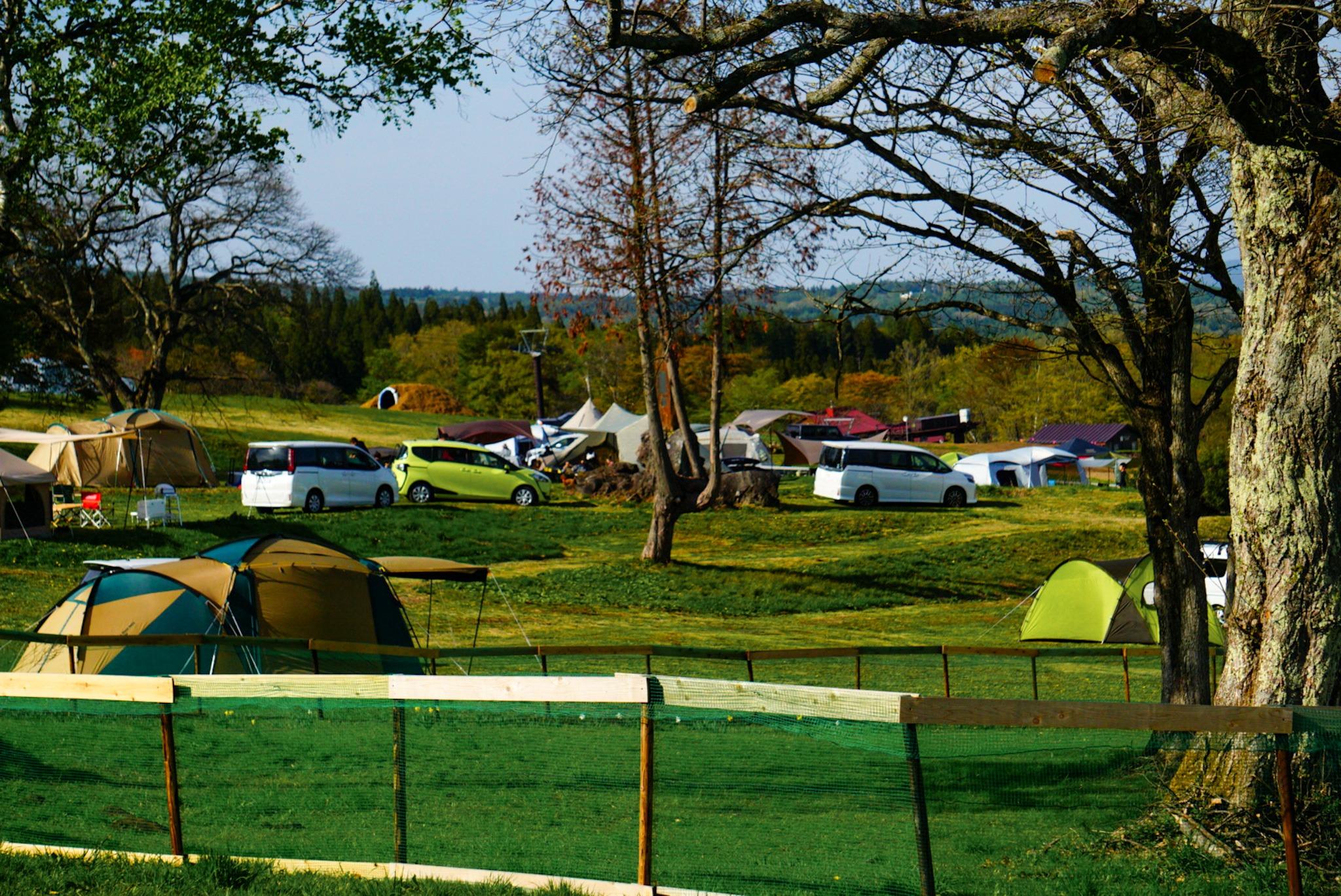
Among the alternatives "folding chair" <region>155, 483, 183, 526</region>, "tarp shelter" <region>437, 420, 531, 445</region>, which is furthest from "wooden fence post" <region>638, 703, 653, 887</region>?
"tarp shelter" <region>437, 420, 531, 445</region>

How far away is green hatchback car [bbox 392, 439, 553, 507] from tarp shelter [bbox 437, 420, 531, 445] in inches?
774

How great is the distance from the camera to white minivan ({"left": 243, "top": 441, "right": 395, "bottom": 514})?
3002 centimetres

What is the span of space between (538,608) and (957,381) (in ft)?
227

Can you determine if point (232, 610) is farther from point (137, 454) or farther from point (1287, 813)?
point (137, 454)

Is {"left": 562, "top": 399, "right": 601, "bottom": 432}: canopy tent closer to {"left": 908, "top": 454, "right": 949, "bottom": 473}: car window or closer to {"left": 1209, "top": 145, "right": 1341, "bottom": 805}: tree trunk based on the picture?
{"left": 908, "top": 454, "right": 949, "bottom": 473}: car window

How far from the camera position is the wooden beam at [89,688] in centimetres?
579

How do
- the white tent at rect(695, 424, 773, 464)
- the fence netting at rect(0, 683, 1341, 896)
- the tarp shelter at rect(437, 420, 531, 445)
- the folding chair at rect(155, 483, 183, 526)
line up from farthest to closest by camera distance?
the tarp shelter at rect(437, 420, 531, 445), the white tent at rect(695, 424, 773, 464), the folding chair at rect(155, 483, 183, 526), the fence netting at rect(0, 683, 1341, 896)

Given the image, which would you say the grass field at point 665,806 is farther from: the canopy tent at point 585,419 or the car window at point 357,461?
the canopy tent at point 585,419

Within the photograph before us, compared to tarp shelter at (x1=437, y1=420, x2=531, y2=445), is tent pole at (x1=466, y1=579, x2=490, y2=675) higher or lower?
lower

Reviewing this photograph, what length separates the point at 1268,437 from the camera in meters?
6.67

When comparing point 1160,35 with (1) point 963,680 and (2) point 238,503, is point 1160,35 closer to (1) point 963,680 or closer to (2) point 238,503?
(1) point 963,680

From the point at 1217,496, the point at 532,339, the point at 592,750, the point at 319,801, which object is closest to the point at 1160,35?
the point at 592,750

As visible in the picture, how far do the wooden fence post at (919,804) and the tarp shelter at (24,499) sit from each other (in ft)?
70.3

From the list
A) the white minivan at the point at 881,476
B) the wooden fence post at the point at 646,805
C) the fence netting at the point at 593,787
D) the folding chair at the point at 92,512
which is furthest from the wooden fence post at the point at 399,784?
the white minivan at the point at 881,476
